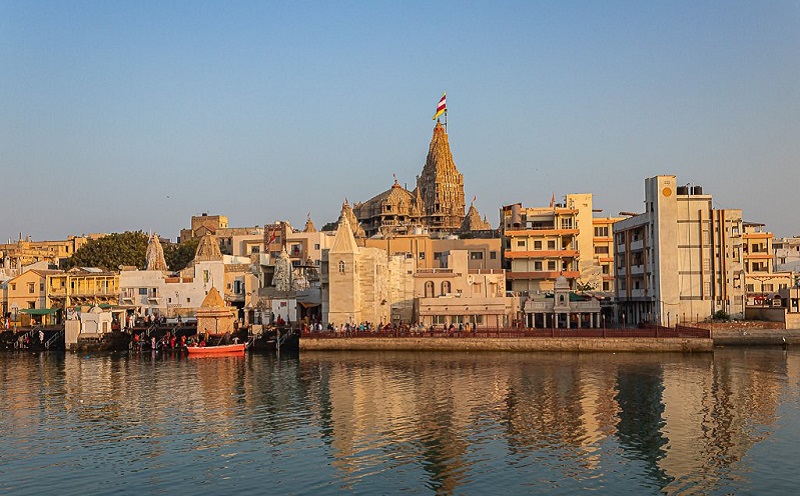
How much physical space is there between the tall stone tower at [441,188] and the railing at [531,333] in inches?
3481

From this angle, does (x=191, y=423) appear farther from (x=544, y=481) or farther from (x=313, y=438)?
(x=544, y=481)

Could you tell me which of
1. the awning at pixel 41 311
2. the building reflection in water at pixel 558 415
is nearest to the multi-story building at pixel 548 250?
the building reflection in water at pixel 558 415

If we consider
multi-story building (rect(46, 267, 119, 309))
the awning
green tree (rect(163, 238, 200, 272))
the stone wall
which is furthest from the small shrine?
green tree (rect(163, 238, 200, 272))

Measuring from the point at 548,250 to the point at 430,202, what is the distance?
69.6m

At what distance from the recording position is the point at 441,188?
15800 centimetres

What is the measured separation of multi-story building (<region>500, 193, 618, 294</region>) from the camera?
3543 inches

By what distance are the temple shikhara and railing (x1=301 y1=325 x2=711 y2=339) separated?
82.6m

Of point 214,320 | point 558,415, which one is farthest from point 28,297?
point 558,415

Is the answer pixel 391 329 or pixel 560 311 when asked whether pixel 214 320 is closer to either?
pixel 391 329

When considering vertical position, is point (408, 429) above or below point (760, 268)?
below

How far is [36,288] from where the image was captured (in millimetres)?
85125

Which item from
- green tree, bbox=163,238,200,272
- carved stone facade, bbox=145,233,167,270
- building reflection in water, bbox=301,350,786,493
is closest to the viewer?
building reflection in water, bbox=301,350,786,493

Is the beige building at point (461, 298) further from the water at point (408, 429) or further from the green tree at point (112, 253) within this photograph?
the green tree at point (112, 253)

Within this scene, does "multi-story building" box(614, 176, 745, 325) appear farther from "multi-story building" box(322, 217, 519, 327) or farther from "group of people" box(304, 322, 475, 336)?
"group of people" box(304, 322, 475, 336)
